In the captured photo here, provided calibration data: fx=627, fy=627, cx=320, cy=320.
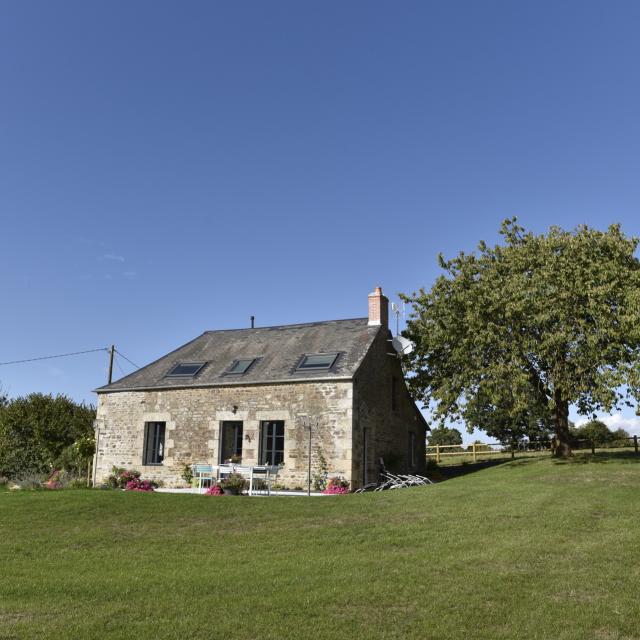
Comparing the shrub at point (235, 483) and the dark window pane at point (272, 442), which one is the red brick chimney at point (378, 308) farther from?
the shrub at point (235, 483)

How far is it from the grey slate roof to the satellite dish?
1.21 meters

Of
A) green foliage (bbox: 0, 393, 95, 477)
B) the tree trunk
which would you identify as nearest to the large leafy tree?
the tree trunk

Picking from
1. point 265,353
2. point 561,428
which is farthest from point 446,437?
point 265,353

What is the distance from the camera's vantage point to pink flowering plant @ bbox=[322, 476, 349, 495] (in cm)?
1777

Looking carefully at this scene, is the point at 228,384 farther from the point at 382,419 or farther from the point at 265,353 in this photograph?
the point at 382,419

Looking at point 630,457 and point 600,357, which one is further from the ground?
point 600,357

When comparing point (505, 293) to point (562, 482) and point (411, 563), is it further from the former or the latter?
point (411, 563)

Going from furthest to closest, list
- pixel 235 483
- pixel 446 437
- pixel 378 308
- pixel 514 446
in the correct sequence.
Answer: pixel 446 437
pixel 514 446
pixel 378 308
pixel 235 483

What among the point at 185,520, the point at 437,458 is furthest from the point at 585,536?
the point at 437,458

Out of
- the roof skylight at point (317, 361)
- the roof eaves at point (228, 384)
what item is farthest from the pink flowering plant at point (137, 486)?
the roof skylight at point (317, 361)

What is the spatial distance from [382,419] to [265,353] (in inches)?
188

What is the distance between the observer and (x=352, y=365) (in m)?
19.4

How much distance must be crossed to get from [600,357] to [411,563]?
14548 millimetres

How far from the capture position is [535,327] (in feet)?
70.8
